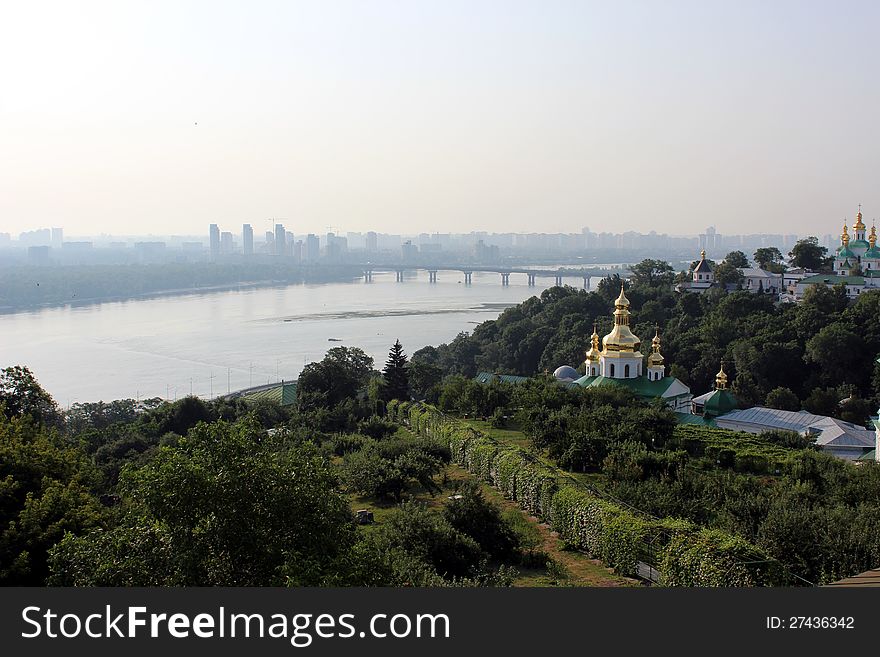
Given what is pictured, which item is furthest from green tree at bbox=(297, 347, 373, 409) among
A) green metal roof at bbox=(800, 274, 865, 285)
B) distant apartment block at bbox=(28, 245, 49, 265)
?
distant apartment block at bbox=(28, 245, 49, 265)

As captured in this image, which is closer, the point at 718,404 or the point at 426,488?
the point at 426,488

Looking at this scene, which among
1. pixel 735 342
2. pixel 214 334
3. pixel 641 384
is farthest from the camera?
pixel 214 334

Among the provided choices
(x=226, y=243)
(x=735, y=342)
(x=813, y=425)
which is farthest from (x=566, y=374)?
(x=226, y=243)

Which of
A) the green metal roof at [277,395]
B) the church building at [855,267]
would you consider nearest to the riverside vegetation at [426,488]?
the green metal roof at [277,395]

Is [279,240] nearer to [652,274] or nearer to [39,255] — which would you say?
[39,255]

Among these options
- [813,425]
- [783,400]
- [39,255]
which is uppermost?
[39,255]

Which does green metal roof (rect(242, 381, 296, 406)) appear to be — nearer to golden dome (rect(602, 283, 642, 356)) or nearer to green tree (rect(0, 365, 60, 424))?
green tree (rect(0, 365, 60, 424))
